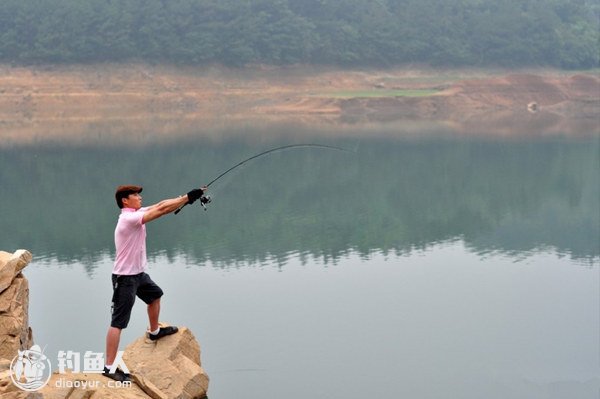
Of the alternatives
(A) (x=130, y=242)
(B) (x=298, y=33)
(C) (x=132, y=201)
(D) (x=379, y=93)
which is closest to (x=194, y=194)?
(C) (x=132, y=201)

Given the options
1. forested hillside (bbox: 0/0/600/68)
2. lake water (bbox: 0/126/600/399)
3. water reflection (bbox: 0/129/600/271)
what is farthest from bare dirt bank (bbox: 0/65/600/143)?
lake water (bbox: 0/126/600/399)

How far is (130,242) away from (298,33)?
7269 centimetres

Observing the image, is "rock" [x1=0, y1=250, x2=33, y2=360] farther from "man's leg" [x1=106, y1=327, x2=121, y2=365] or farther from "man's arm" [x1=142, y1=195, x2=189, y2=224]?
"man's arm" [x1=142, y1=195, x2=189, y2=224]

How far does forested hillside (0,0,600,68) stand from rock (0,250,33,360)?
66.6 meters

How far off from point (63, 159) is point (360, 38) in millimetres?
46066

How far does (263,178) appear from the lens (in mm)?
33375

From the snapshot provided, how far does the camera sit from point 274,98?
72.3m

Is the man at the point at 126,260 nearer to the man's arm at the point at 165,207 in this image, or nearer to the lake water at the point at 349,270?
the man's arm at the point at 165,207

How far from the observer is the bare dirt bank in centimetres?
6538

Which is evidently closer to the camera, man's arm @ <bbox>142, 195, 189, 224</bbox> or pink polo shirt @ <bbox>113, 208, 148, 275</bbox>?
man's arm @ <bbox>142, 195, 189, 224</bbox>

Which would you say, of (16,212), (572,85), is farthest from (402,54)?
(16,212)

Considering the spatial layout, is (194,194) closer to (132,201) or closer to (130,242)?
(132,201)

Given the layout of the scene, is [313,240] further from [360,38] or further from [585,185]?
[360,38]

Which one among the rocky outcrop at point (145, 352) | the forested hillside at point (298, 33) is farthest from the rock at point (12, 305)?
the forested hillside at point (298, 33)
